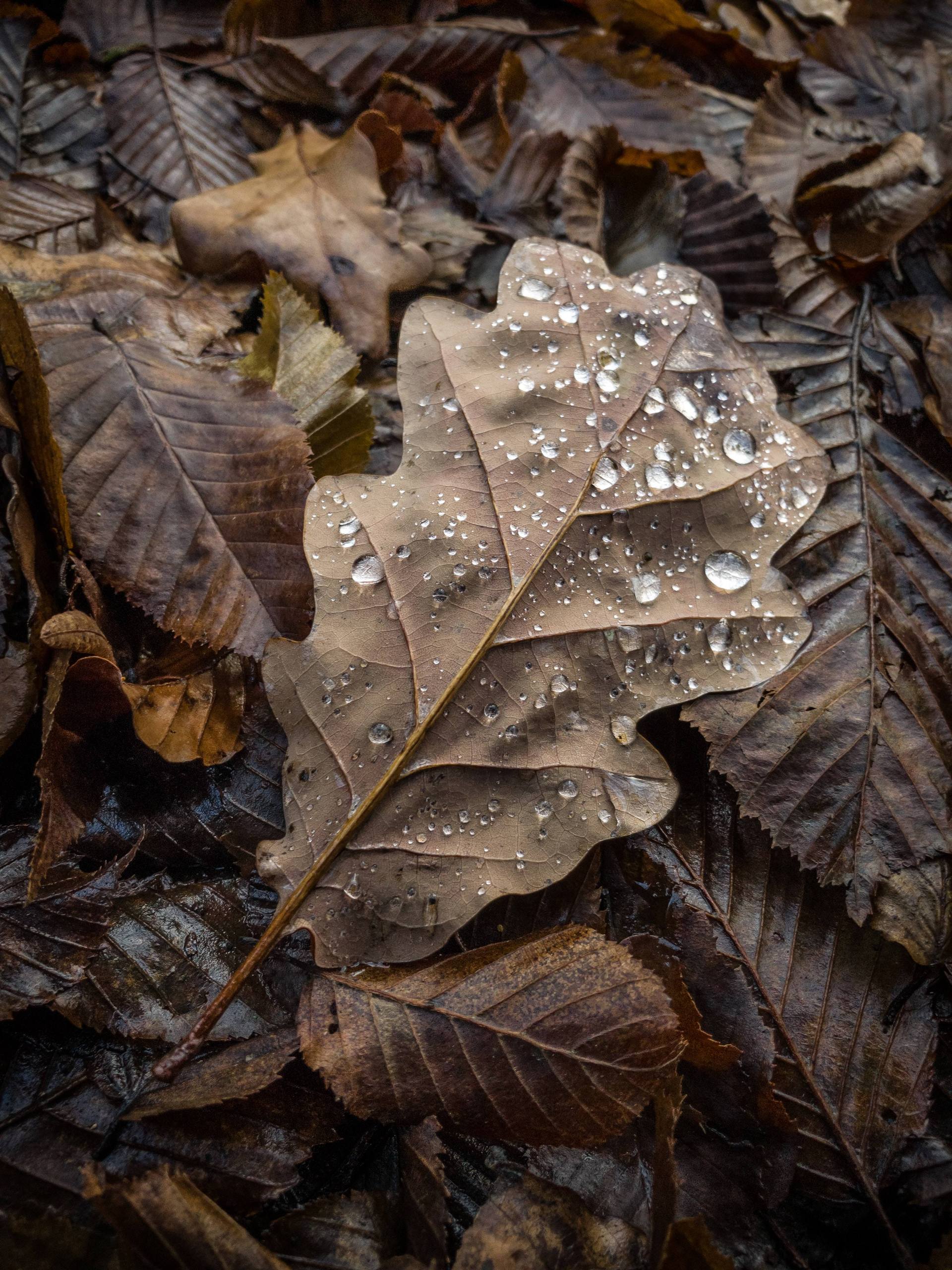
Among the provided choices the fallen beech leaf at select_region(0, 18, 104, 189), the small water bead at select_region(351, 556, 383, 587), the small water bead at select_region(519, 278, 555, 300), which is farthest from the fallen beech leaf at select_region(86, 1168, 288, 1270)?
the fallen beech leaf at select_region(0, 18, 104, 189)

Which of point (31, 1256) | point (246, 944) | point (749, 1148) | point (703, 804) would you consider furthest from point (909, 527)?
point (31, 1256)

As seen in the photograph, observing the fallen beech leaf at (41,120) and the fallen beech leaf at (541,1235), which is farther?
the fallen beech leaf at (41,120)

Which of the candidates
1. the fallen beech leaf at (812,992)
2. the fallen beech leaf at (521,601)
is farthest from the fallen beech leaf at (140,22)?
the fallen beech leaf at (812,992)

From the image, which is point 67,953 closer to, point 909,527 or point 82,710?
point 82,710

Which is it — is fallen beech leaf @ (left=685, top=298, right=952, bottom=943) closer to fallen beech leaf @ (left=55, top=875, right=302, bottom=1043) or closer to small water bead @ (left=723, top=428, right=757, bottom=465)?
small water bead @ (left=723, top=428, right=757, bottom=465)

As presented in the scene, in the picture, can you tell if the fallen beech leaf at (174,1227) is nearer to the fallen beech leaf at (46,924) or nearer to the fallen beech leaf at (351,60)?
the fallen beech leaf at (46,924)

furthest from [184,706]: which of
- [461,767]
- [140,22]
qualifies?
[140,22]
